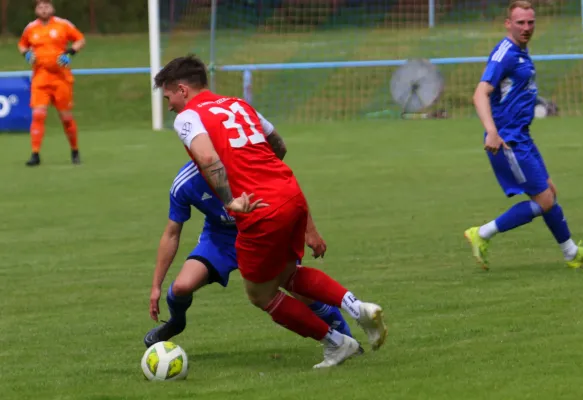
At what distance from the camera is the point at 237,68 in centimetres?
2341

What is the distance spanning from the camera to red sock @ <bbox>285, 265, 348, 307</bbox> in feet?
19.6

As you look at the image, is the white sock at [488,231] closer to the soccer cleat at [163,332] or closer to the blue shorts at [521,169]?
the blue shorts at [521,169]

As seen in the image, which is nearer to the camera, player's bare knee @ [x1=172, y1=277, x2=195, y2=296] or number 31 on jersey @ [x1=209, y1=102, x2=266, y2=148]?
number 31 on jersey @ [x1=209, y1=102, x2=266, y2=148]

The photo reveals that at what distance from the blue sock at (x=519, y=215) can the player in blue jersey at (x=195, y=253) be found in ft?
8.62

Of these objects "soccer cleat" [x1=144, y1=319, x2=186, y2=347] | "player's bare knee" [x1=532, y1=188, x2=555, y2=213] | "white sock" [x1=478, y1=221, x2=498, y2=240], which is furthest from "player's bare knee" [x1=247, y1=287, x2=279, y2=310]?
"player's bare knee" [x1=532, y1=188, x2=555, y2=213]

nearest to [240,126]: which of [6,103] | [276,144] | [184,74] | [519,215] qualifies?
[184,74]

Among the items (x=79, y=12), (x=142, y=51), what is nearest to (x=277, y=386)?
(x=142, y=51)

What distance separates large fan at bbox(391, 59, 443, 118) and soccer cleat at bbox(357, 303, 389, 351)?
1736 cm

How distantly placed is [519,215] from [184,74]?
12.1 feet

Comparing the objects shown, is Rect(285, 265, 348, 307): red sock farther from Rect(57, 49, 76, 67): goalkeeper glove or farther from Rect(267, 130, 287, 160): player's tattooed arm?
Rect(57, 49, 76, 67): goalkeeper glove

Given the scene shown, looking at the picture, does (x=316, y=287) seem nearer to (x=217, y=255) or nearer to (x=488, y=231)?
(x=217, y=255)

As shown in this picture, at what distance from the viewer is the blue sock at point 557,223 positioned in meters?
8.79

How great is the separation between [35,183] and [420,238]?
236 inches

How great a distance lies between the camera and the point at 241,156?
568cm
